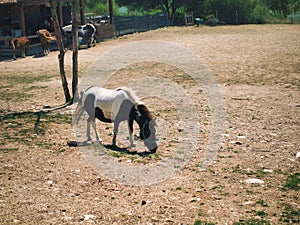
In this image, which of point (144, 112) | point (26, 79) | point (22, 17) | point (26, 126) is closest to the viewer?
point (144, 112)

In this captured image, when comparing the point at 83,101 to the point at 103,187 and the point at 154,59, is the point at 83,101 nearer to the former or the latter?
the point at 103,187

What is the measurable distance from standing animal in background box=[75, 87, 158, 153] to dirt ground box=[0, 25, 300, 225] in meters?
0.40

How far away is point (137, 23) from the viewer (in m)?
36.4

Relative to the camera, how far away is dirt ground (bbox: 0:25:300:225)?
638 cm

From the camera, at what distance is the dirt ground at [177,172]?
6.38m

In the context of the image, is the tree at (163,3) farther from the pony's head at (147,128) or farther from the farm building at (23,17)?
the pony's head at (147,128)

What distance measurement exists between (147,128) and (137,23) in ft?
94.2

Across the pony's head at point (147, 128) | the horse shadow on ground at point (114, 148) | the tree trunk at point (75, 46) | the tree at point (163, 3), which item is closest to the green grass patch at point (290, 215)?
the pony's head at point (147, 128)

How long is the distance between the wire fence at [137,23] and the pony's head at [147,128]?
25537 millimetres

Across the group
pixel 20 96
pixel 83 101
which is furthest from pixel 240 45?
pixel 83 101

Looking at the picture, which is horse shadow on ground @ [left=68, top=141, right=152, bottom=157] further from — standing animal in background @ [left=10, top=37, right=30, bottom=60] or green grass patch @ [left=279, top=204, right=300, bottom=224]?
standing animal in background @ [left=10, top=37, right=30, bottom=60]

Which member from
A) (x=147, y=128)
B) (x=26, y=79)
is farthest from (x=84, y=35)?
(x=147, y=128)

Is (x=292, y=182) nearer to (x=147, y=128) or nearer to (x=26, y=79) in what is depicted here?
(x=147, y=128)

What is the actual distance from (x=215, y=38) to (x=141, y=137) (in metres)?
20.7
